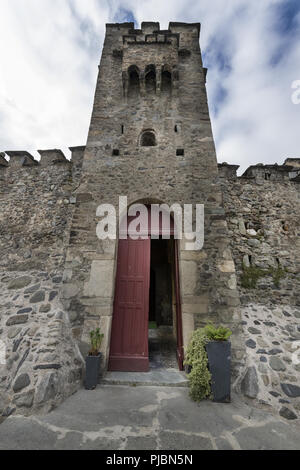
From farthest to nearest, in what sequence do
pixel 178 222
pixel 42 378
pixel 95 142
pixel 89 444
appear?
pixel 95 142
pixel 178 222
pixel 42 378
pixel 89 444

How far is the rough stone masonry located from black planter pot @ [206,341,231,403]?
49 cm

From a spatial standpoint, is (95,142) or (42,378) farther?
(95,142)

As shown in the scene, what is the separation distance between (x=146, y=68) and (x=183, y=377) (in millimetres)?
7655

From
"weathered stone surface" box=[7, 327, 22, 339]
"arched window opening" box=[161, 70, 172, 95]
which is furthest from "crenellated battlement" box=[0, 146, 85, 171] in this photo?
"weathered stone surface" box=[7, 327, 22, 339]

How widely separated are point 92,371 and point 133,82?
24.1 feet

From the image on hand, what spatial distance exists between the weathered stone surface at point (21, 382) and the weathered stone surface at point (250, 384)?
320 centimetres

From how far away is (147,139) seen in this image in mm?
5500

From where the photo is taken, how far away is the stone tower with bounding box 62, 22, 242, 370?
384 centimetres

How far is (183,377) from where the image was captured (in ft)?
11.5

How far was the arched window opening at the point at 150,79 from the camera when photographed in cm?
578

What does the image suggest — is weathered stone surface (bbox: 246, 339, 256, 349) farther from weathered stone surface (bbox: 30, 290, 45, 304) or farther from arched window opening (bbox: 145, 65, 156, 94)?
arched window opening (bbox: 145, 65, 156, 94)
